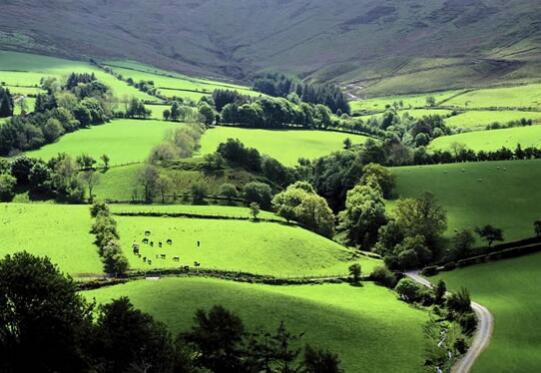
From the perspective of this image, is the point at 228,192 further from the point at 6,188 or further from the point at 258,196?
the point at 6,188

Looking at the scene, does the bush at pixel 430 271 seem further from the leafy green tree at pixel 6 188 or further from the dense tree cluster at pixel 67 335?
the leafy green tree at pixel 6 188

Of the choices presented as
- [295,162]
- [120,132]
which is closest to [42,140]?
[120,132]

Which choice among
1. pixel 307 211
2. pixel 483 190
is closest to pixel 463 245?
pixel 483 190

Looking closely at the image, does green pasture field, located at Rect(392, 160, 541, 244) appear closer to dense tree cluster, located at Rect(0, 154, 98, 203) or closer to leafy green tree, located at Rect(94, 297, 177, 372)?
dense tree cluster, located at Rect(0, 154, 98, 203)

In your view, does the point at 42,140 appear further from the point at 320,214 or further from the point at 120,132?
the point at 320,214

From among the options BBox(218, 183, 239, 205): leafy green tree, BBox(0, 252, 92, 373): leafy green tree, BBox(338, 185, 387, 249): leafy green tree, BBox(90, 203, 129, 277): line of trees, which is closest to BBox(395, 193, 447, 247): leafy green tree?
BBox(338, 185, 387, 249): leafy green tree

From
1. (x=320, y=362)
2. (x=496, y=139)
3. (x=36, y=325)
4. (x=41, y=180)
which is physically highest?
(x=496, y=139)
